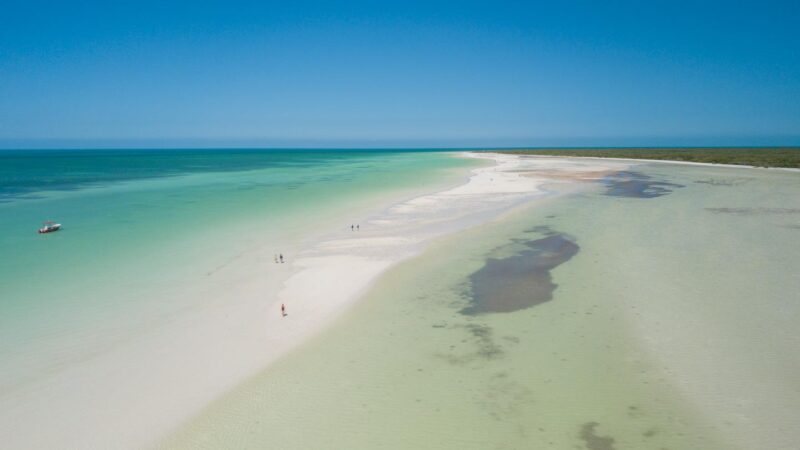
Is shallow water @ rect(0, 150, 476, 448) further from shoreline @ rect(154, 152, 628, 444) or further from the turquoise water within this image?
shoreline @ rect(154, 152, 628, 444)

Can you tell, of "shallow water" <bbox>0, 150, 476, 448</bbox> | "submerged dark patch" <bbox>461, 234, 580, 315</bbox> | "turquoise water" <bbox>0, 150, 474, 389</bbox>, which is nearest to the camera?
"shallow water" <bbox>0, 150, 476, 448</bbox>

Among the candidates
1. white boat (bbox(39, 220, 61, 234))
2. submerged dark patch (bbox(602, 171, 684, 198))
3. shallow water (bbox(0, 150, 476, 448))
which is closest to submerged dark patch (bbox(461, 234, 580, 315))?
shallow water (bbox(0, 150, 476, 448))

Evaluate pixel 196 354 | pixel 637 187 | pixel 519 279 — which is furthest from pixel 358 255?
pixel 637 187

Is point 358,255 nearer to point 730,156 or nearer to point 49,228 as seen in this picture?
point 49,228

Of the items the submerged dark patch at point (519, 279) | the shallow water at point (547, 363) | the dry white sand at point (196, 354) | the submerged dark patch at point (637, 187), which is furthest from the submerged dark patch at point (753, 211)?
the dry white sand at point (196, 354)

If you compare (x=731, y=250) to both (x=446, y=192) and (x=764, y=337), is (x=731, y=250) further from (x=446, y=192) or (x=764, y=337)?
(x=446, y=192)
